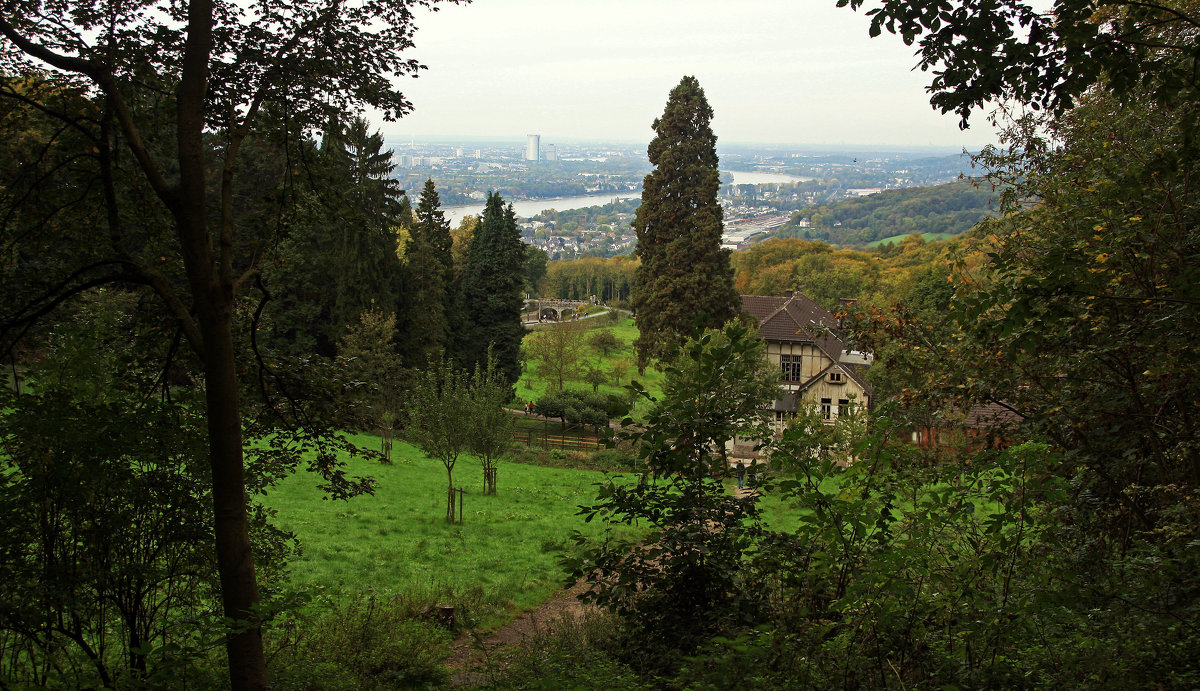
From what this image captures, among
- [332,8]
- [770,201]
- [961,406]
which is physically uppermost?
[770,201]

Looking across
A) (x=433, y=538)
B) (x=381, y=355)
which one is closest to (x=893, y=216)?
(x=381, y=355)

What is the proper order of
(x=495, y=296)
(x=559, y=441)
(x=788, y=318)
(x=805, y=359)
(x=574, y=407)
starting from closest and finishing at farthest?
1. (x=559, y=441)
2. (x=574, y=407)
3. (x=495, y=296)
4. (x=805, y=359)
5. (x=788, y=318)

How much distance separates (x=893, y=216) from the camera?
125562 millimetres

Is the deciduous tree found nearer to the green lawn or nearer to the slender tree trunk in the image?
the slender tree trunk

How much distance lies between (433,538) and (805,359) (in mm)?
30445

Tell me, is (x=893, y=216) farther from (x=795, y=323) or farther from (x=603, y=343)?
(x=795, y=323)

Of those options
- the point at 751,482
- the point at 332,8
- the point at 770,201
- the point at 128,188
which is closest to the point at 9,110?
the point at 128,188

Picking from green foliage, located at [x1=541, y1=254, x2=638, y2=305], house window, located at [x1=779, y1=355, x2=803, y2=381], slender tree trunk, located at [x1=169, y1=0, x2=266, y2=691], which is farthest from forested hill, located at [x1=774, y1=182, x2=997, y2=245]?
slender tree trunk, located at [x1=169, y1=0, x2=266, y2=691]

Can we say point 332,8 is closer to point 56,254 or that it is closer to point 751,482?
point 56,254

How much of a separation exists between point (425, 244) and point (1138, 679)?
36.5 meters

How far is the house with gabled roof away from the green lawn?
16.8 meters

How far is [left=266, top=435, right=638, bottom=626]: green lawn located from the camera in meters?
13.3

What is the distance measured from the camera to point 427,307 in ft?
119

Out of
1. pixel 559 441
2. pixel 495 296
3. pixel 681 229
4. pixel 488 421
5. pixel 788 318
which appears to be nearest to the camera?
pixel 488 421
